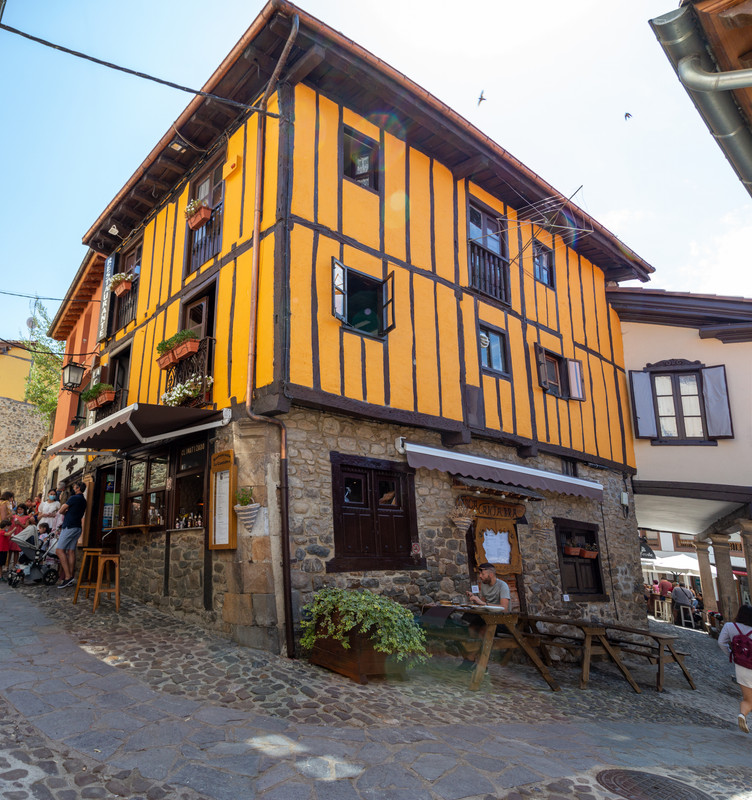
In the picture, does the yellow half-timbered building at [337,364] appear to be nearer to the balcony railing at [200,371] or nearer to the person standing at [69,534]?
the balcony railing at [200,371]

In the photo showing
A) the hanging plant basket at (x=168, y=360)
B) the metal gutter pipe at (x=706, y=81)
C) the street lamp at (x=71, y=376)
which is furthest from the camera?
the street lamp at (x=71, y=376)

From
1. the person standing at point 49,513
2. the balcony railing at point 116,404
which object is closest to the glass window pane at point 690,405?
the balcony railing at point 116,404

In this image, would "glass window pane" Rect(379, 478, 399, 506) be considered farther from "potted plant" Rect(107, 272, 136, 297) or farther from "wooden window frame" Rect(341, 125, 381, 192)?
"potted plant" Rect(107, 272, 136, 297)

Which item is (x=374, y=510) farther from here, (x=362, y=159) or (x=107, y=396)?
(x=107, y=396)

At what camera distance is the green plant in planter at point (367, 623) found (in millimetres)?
5801

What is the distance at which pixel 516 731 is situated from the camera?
5.02m

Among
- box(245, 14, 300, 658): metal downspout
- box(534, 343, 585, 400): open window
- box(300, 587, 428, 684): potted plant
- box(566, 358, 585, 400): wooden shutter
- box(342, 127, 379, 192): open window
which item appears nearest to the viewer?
box(300, 587, 428, 684): potted plant

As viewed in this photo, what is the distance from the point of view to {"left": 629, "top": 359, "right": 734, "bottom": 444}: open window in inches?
482

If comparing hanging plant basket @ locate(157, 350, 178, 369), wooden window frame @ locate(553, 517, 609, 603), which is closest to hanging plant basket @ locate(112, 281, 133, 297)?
hanging plant basket @ locate(157, 350, 178, 369)

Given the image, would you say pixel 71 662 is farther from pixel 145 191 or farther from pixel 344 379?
pixel 145 191

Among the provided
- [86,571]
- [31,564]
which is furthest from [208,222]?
[31,564]

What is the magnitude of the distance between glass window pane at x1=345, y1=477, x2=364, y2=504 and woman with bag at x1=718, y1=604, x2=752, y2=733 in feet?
14.6

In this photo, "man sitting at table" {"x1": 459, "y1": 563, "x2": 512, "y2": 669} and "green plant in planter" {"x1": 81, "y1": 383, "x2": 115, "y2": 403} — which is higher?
"green plant in planter" {"x1": 81, "y1": 383, "x2": 115, "y2": 403}

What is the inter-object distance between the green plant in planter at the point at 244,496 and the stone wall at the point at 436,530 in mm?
481
